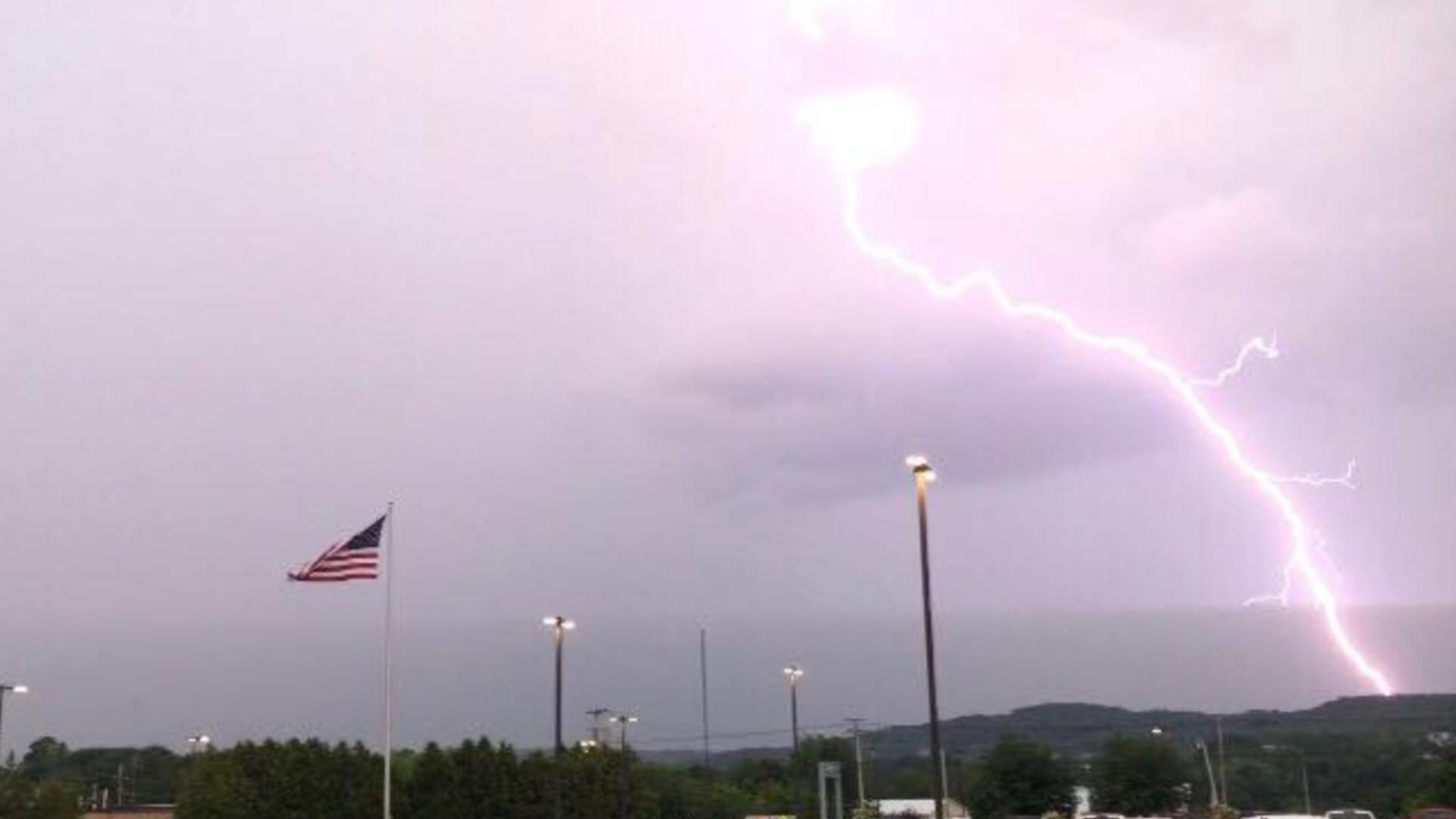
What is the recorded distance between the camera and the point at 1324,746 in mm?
143500

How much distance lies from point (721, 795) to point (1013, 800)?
56.0 ft

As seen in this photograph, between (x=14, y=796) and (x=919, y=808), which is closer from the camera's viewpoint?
(x=14, y=796)

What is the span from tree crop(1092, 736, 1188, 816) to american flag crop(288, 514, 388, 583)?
64542 mm

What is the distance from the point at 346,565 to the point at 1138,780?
68.0 m

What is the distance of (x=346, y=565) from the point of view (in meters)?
30.2

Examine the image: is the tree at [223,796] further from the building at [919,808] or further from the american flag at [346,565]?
the building at [919,808]

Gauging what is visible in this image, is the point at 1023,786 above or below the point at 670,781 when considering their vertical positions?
below

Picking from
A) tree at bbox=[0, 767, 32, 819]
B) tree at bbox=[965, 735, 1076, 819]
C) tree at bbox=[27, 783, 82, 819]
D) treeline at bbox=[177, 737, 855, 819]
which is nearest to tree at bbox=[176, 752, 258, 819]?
treeline at bbox=[177, 737, 855, 819]

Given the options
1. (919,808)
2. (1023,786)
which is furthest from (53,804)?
(1023,786)

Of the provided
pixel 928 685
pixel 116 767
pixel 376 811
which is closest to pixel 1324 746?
pixel 116 767

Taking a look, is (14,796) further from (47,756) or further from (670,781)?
(47,756)

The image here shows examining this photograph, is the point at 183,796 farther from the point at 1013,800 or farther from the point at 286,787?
the point at 1013,800

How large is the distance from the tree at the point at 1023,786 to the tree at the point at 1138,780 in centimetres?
240

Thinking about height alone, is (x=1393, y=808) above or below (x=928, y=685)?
below
